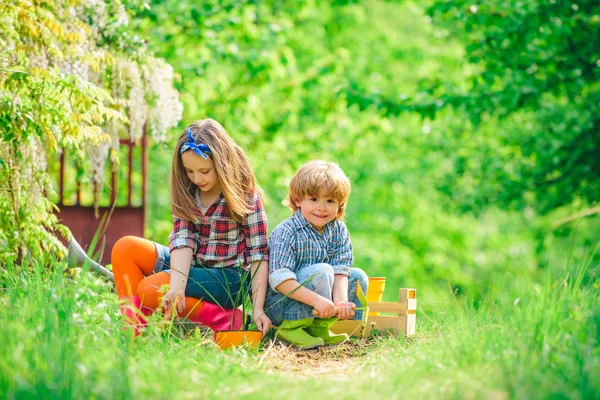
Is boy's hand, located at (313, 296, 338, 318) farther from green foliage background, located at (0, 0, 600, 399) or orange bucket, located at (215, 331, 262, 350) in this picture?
orange bucket, located at (215, 331, 262, 350)

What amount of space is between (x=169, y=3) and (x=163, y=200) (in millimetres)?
6189

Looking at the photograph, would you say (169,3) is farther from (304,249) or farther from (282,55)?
(304,249)

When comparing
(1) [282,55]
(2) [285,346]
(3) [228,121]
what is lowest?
(2) [285,346]

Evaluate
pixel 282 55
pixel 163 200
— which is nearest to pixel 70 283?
pixel 282 55

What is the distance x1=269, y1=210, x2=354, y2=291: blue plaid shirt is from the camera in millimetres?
3469

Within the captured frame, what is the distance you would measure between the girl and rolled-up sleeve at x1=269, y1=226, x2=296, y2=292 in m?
0.07

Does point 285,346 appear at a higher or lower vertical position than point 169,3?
lower

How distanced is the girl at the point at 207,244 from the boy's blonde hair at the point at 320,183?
0.22 metres

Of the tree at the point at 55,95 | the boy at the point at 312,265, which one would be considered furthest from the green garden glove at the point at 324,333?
the tree at the point at 55,95

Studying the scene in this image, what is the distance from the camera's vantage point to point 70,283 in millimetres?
3385

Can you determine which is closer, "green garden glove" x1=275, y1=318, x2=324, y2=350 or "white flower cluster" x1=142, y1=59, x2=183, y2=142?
"green garden glove" x1=275, y1=318, x2=324, y2=350

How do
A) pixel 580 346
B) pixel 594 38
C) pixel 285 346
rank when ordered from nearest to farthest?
pixel 580 346 < pixel 285 346 < pixel 594 38

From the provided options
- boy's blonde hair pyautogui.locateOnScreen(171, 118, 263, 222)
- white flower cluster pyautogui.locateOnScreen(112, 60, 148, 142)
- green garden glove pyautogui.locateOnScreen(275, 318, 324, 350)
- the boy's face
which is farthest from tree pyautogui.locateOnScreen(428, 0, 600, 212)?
green garden glove pyautogui.locateOnScreen(275, 318, 324, 350)

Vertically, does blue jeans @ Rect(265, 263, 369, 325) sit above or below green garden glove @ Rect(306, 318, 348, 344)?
above
